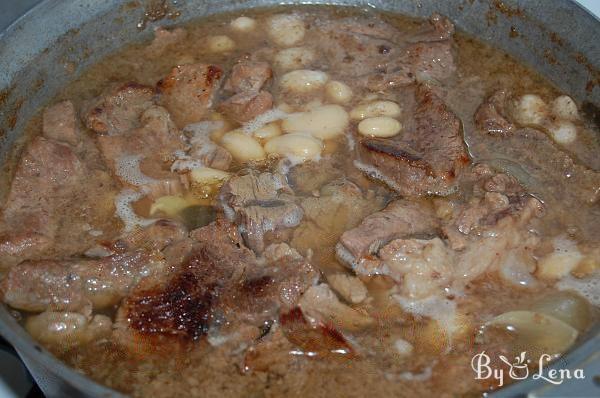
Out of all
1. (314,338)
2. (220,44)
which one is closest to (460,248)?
(314,338)

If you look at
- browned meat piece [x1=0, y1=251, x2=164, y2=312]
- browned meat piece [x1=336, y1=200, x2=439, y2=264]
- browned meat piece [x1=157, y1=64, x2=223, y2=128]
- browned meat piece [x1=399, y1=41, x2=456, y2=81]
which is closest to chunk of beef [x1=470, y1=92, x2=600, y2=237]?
browned meat piece [x1=399, y1=41, x2=456, y2=81]

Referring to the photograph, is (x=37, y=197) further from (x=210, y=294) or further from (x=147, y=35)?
(x=147, y=35)

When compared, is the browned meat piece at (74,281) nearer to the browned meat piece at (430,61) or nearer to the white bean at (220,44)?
the white bean at (220,44)

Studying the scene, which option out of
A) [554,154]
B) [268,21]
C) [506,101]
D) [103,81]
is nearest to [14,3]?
[103,81]

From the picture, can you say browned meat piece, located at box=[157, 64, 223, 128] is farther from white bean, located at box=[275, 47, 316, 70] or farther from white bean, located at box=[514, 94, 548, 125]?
white bean, located at box=[514, 94, 548, 125]

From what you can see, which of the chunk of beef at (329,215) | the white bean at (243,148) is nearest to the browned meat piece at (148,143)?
the white bean at (243,148)

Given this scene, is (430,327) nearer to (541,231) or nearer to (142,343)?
(541,231)
